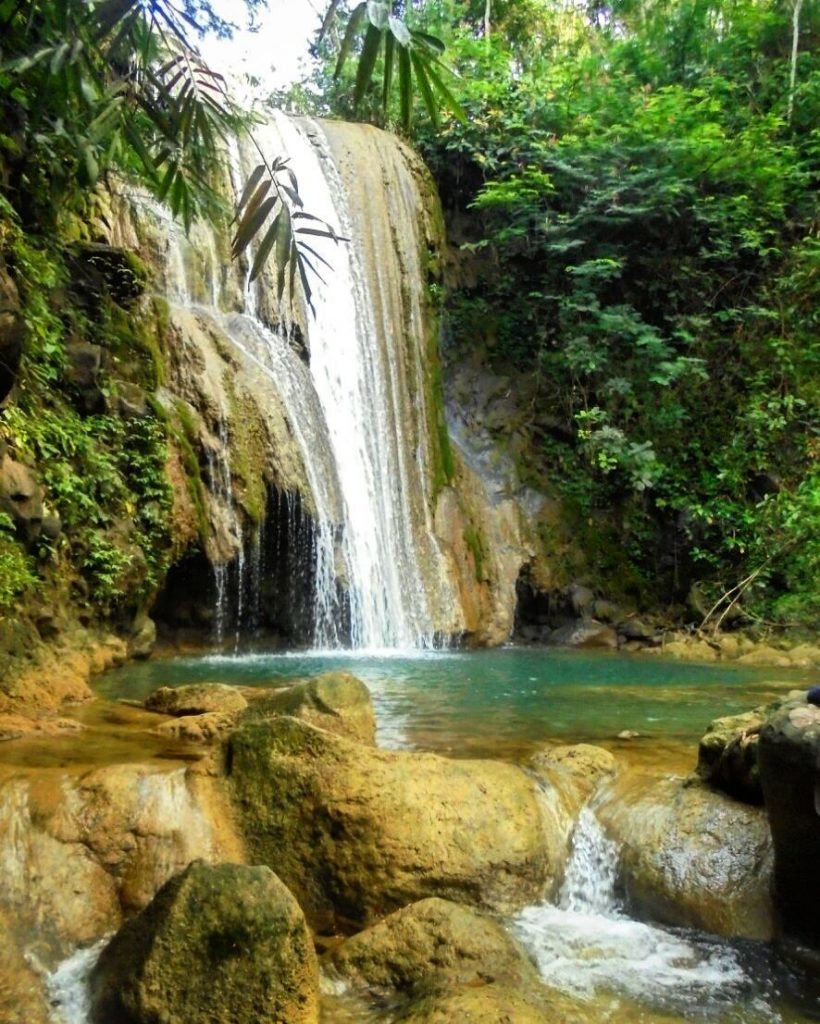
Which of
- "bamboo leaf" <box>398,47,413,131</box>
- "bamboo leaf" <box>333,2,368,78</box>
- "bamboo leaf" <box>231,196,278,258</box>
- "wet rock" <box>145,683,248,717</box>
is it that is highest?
"bamboo leaf" <box>333,2,368,78</box>

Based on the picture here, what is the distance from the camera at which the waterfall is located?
1077 centimetres

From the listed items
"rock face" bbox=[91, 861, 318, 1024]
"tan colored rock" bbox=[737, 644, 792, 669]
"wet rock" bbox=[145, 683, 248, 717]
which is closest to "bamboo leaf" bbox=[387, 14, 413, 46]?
"rock face" bbox=[91, 861, 318, 1024]

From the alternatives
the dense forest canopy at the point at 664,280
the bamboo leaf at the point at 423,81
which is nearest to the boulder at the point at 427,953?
the bamboo leaf at the point at 423,81

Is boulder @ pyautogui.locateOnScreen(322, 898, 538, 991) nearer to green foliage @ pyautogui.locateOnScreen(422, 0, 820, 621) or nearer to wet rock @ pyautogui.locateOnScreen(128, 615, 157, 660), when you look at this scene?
wet rock @ pyautogui.locateOnScreen(128, 615, 157, 660)

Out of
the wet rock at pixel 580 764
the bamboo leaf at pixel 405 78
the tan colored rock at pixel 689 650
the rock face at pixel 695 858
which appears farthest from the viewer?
the tan colored rock at pixel 689 650

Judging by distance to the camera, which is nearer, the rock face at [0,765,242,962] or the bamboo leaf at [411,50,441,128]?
the bamboo leaf at [411,50,441,128]

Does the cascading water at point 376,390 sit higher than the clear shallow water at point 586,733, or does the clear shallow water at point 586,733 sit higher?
the cascading water at point 376,390

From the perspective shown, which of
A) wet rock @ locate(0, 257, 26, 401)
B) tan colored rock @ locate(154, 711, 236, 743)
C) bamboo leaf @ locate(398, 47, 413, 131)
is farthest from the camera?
tan colored rock @ locate(154, 711, 236, 743)

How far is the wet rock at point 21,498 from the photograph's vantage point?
20.7 feet

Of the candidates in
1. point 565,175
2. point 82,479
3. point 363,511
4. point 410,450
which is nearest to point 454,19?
point 565,175

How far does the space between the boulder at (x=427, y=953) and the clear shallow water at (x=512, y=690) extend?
167cm

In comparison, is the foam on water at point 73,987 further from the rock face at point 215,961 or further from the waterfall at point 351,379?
the waterfall at point 351,379

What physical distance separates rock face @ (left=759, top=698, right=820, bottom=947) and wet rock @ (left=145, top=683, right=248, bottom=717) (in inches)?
124

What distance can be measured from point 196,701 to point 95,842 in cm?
198
